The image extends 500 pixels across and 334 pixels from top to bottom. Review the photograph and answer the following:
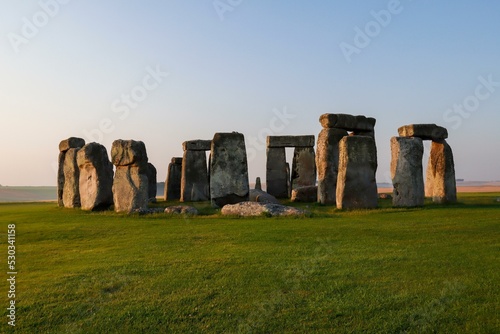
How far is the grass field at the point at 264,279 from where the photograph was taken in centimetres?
595

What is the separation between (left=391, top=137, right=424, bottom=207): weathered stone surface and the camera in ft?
53.5

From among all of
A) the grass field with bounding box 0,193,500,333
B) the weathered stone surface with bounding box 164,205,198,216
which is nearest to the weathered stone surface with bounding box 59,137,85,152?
the weathered stone surface with bounding box 164,205,198,216

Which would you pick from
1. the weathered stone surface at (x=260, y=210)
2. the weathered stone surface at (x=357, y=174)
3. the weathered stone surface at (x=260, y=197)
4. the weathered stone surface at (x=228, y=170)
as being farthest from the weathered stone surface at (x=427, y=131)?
the weathered stone surface at (x=260, y=210)

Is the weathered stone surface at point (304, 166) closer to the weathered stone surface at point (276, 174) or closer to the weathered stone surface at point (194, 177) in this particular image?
the weathered stone surface at point (276, 174)

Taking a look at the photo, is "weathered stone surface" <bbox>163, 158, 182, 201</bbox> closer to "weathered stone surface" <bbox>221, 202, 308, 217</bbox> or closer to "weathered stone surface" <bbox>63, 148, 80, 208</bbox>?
"weathered stone surface" <bbox>63, 148, 80, 208</bbox>

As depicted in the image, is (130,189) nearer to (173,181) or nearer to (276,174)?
(173,181)

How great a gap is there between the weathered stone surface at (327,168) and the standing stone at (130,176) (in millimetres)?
6530

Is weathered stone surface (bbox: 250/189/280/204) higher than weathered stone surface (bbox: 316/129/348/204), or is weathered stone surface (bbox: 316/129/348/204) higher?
weathered stone surface (bbox: 316/129/348/204)

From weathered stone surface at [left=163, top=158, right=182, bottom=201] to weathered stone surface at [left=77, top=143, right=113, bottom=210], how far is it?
8.49 meters

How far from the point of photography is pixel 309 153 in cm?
2622

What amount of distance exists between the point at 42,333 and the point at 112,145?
11.1m

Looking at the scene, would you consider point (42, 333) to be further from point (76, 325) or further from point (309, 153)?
point (309, 153)

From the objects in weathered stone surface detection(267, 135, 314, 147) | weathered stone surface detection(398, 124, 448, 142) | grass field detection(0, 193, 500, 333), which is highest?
weathered stone surface detection(267, 135, 314, 147)

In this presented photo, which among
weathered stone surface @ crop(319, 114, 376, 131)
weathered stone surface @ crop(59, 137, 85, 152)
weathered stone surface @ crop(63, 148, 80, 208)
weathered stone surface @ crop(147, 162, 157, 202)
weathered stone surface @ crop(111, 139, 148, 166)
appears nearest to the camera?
weathered stone surface @ crop(111, 139, 148, 166)
